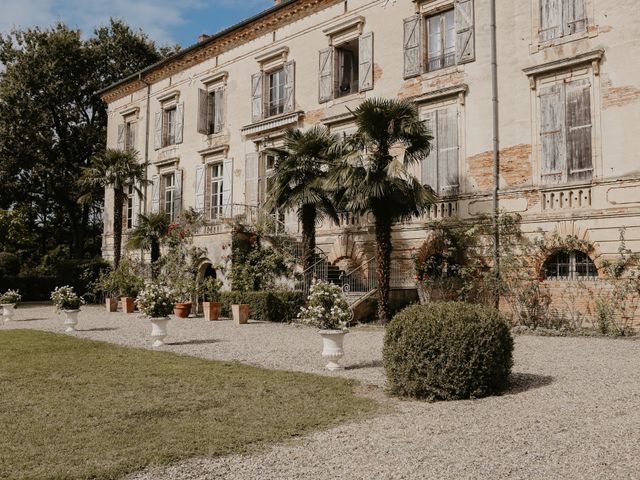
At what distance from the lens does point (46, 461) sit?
4191 mm

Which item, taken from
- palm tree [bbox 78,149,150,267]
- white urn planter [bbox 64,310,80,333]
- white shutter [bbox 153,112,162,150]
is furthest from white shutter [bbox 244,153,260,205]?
white urn planter [bbox 64,310,80,333]

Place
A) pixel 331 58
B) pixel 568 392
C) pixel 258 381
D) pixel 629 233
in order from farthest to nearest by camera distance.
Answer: pixel 331 58
pixel 629 233
pixel 258 381
pixel 568 392

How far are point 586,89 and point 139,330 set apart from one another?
1167cm

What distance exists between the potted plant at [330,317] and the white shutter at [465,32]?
9.40m

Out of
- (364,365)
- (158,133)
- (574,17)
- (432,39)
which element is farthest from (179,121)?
(364,365)

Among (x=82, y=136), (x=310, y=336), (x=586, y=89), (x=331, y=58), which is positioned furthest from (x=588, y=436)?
(x=82, y=136)

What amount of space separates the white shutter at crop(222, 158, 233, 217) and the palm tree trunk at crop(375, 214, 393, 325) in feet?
28.8

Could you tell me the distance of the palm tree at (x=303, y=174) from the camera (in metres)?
15.4

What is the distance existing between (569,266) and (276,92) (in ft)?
39.0

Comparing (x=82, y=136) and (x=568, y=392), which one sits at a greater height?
(x=82, y=136)

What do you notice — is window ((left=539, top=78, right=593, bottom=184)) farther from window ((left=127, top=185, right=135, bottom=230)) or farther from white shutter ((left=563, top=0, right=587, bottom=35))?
window ((left=127, top=185, right=135, bottom=230))

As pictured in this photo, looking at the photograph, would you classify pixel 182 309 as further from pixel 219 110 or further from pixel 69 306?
pixel 219 110

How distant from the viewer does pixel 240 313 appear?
15445mm

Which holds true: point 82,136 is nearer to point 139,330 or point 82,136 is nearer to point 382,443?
point 139,330
